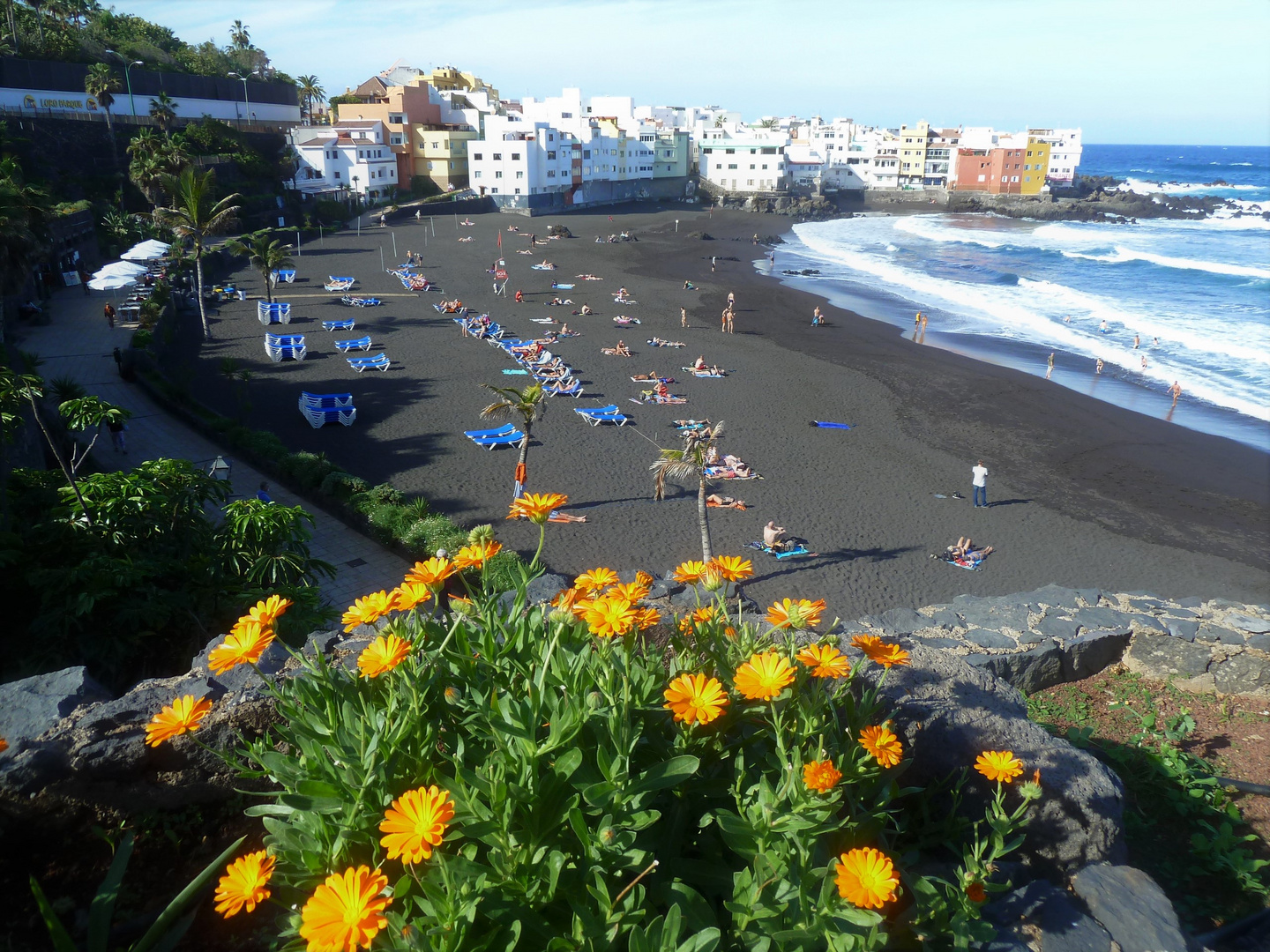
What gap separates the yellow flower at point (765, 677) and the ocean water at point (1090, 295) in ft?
72.3

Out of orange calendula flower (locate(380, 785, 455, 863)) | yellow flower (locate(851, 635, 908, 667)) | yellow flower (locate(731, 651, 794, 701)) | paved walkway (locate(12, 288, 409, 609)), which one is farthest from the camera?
paved walkway (locate(12, 288, 409, 609))

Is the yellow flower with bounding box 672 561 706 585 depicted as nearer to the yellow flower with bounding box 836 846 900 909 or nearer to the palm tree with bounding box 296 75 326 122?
the yellow flower with bounding box 836 846 900 909

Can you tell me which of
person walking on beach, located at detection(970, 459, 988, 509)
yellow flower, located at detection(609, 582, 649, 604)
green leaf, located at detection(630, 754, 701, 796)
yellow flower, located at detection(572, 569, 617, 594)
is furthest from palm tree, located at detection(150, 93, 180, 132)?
green leaf, located at detection(630, 754, 701, 796)

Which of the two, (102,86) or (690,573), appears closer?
(690,573)

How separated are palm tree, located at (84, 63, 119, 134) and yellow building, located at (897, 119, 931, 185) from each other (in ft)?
248

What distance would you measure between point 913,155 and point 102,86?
77043 millimetres

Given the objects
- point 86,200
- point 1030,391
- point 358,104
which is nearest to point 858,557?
point 1030,391

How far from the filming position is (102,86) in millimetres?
41312

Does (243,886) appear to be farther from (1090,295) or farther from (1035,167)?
(1035,167)

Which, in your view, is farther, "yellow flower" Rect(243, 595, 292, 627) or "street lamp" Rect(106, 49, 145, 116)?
"street lamp" Rect(106, 49, 145, 116)

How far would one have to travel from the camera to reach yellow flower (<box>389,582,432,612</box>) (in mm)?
2496

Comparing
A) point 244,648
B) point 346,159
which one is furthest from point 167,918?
point 346,159

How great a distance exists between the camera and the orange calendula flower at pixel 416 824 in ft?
5.80

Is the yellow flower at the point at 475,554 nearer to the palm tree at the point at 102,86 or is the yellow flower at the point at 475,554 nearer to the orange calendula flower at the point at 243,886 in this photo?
the orange calendula flower at the point at 243,886
